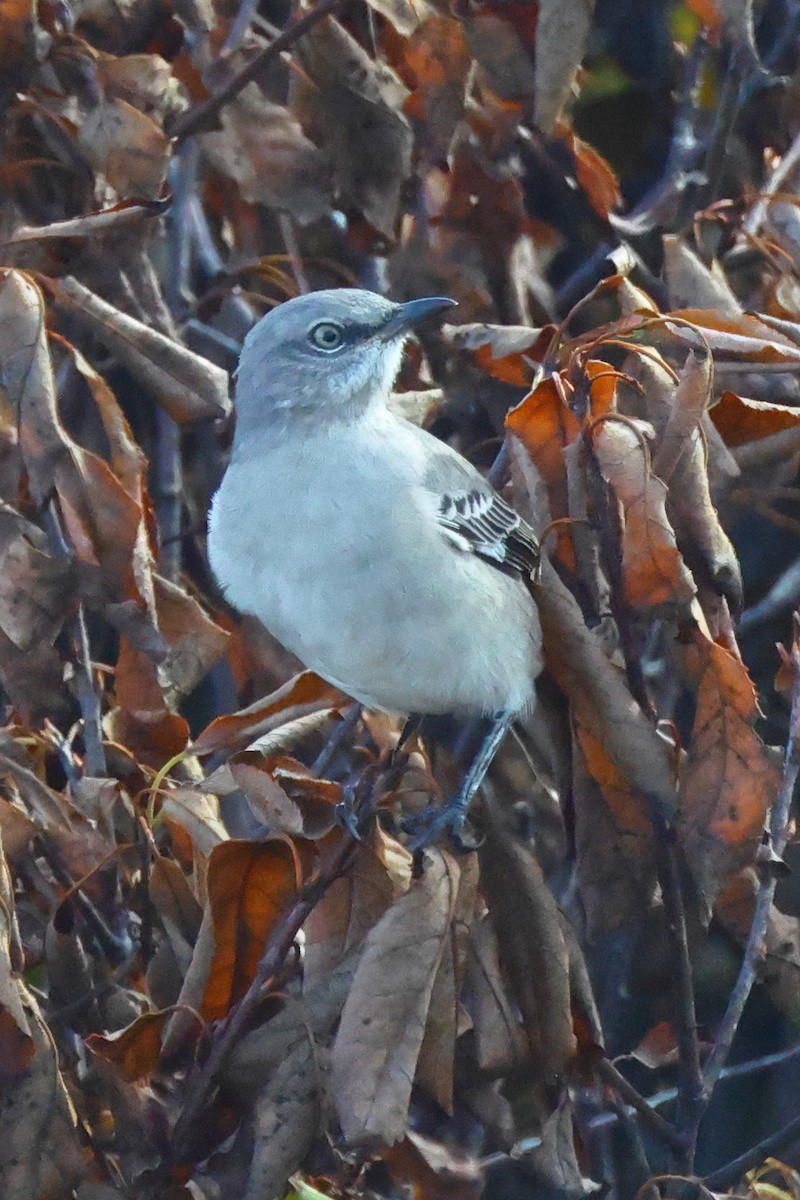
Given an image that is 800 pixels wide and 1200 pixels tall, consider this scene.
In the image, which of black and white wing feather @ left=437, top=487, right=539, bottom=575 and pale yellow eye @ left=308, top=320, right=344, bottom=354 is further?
pale yellow eye @ left=308, top=320, right=344, bottom=354

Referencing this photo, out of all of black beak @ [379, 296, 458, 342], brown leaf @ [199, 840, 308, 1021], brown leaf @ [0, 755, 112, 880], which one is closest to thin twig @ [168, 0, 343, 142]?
black beak @ [379, 296, 458, 342]

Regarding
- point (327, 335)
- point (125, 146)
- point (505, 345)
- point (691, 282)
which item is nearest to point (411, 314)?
point (327, 335)

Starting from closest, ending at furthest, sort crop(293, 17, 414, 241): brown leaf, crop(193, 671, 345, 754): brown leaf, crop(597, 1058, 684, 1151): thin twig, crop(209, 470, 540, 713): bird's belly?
crop(597, 1058, 684, 1151): thin twig < crop(193, 671, 345, 754): brown leaf < crop(209, 470, 540, 713): bird's belly < crop(293, 17, 414, 241): brown leaf

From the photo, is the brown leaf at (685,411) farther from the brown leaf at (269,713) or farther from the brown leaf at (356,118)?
the brown leaf at (356,118)

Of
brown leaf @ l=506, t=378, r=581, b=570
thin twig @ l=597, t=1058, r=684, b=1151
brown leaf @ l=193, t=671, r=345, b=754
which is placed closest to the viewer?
brown leaf @ l=506, t=378, r=581, b=570

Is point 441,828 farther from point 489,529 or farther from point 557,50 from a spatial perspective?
point 557,50

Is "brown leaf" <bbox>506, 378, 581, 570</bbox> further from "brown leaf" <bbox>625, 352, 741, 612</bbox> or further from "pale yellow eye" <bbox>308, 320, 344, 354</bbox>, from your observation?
"pale yellow eye" <bbox>308, 320, 344, 354</bbox>

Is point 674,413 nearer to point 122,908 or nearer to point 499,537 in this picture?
point 499,537
